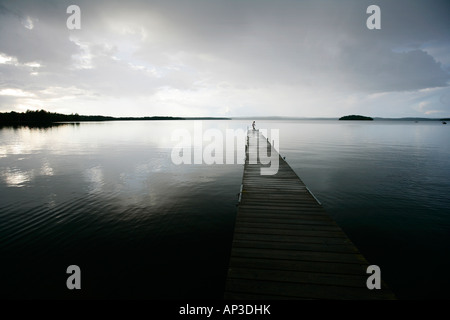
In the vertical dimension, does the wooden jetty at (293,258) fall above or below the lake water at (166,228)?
above

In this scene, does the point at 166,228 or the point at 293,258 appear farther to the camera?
the point at 166,228

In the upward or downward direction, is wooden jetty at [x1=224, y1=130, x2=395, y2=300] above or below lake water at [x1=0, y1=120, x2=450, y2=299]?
above

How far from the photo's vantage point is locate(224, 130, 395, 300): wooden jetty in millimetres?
4629

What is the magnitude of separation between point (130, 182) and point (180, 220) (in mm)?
8046

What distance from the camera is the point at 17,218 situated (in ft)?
32.9

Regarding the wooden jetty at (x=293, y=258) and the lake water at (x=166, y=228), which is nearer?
the wooden jetty at (x=293, y=258)

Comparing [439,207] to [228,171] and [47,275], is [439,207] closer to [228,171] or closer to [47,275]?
[228,171]

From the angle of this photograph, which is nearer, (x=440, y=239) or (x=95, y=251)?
(x=95, y=251)

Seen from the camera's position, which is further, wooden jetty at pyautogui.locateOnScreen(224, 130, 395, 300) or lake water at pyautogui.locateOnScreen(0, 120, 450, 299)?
lake water at pyautogui.locateOnScreen(0, 120, 450, 299)

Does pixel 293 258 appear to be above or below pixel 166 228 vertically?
above

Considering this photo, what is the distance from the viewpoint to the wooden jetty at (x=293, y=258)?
4629mm

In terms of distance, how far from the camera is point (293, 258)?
566 centimetres
